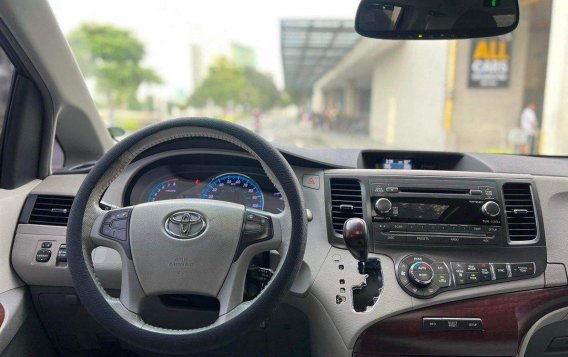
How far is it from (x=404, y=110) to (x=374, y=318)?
614 inches

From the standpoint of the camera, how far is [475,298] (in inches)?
73.5

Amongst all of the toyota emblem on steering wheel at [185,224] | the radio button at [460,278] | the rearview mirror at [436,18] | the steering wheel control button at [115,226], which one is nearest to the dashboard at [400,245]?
the radio button at [460,278]

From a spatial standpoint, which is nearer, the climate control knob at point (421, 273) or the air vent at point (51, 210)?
the climate control knob at point (421, 273)

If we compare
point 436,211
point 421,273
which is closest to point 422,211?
point 436,211

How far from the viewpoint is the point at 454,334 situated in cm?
186

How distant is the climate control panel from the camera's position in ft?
6.02

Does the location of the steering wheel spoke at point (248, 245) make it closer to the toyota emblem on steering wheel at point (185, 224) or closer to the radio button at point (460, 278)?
the toyota emblem on steering wheel at point (185, 224)

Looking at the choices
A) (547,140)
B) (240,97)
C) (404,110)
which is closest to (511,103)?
(547,140)

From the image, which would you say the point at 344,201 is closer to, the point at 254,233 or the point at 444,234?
the point at 444,234

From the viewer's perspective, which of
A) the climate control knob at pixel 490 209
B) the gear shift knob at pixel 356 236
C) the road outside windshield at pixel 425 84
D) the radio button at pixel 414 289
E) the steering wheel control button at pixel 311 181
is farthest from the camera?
the road outside windshield at pixel 425 84

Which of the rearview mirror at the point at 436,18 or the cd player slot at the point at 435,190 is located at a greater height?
the rearview mirror at the point at 436,18

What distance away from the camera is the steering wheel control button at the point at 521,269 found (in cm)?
190

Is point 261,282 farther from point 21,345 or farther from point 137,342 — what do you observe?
point 21,345

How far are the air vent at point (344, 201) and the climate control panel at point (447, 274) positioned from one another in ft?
0.95
